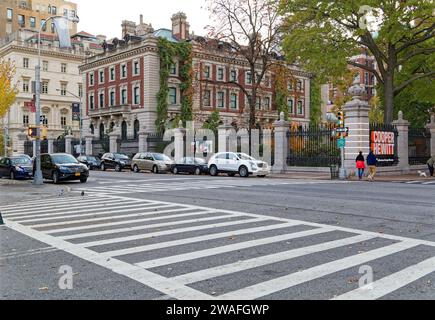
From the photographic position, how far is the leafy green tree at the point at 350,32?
108 ft

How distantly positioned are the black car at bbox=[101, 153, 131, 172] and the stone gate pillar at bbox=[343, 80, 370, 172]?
20763 mm

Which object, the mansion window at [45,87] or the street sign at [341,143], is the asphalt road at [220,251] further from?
the mansion window at [45,87]

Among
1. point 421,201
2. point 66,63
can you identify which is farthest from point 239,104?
point 421,201

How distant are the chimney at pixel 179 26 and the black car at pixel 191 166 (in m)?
38.2

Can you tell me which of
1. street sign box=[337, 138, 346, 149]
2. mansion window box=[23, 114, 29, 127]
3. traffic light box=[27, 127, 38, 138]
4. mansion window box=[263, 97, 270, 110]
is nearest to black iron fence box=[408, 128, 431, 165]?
street sign box=[337, 138, 346, 149]

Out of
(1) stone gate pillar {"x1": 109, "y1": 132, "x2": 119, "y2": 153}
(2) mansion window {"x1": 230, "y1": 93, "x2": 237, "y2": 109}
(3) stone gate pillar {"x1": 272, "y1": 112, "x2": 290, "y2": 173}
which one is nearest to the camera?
(3) stone gate pillar {"x1": 272, "y1": 112, "x2": 290, "y2": 173}

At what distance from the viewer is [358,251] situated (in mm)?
7812

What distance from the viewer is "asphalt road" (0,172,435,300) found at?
5.77 metres

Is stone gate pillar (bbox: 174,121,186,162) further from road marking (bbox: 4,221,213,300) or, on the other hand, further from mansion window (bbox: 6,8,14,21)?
mansion window (bbox: 6,8,14,21)

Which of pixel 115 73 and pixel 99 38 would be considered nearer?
pixel 115 73
